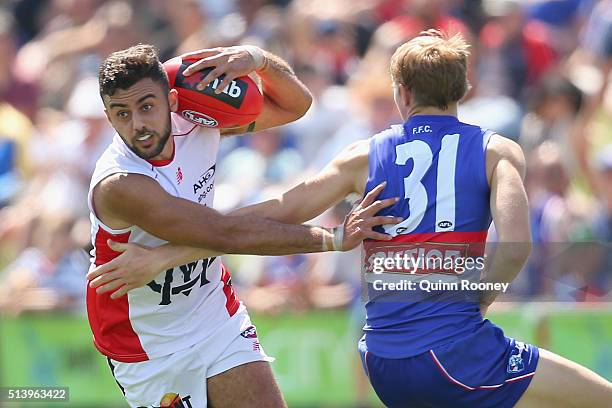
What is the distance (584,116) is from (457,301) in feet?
16.3

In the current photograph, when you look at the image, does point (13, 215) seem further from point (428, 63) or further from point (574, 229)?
point (428, 63)

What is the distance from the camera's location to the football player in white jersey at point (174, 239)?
520 centimetres

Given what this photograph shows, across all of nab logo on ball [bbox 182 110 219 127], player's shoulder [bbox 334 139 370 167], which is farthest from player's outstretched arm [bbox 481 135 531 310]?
nab logo on ball [bbox 182 110 219 127]

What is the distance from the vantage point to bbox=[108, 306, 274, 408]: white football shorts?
5520 mm

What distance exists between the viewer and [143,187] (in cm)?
520

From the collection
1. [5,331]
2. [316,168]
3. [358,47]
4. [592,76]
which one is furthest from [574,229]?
[5,331]

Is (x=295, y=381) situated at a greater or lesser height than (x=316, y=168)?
lesser

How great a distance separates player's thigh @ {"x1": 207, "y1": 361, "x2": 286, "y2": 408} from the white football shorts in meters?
0.04

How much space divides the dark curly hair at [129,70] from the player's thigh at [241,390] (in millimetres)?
1419

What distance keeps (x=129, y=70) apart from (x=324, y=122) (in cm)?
494

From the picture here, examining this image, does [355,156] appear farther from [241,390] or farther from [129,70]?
[241,390]

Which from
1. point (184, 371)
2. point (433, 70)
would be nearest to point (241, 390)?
point (184, 371)

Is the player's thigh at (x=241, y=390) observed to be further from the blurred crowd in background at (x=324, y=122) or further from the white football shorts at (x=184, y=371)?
the blurred crowd in background at (x=324, y=122)

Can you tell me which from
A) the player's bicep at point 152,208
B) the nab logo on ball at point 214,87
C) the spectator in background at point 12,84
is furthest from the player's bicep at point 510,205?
the spectator in background at point 12,84
